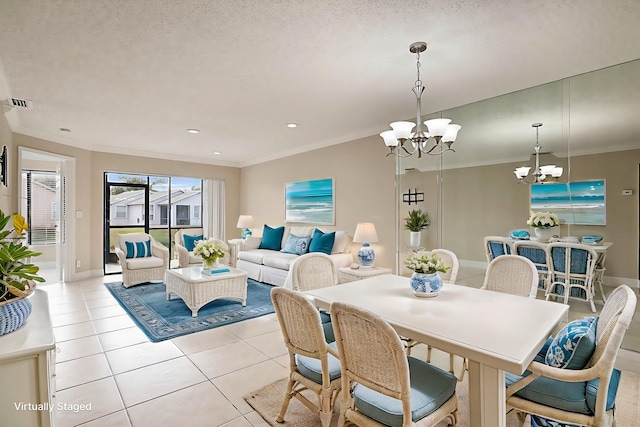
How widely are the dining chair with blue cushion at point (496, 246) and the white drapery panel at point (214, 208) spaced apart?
606cm

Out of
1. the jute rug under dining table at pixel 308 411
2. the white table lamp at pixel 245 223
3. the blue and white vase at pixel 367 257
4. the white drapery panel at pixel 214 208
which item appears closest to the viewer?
the jute rug under dining table at pixel 308 411

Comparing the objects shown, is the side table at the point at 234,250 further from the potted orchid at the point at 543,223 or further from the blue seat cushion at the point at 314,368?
the potted orchid at the point at 543,223

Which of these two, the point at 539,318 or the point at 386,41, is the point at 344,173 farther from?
the point at 539,318

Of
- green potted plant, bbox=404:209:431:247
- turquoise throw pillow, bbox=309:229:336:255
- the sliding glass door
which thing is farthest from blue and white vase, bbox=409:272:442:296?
the sliding glass door

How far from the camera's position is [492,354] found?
51.9 inches

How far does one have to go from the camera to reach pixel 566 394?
1476 mm

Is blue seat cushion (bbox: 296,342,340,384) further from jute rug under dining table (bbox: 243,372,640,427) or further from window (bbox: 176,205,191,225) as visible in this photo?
window (bbox: 176,205,191,225)

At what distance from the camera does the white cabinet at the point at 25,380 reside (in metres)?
1.21

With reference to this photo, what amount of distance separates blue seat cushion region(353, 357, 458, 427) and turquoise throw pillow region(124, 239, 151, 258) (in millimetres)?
5275

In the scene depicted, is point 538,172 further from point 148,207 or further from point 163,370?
point 148,207

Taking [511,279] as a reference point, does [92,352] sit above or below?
below

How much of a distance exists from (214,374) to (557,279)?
3.30 m

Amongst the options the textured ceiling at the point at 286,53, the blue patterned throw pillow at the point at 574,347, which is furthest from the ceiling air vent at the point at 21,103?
the blue patterned throw pillow at the point at 574,347

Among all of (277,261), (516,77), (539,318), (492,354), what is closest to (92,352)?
(277,261)
